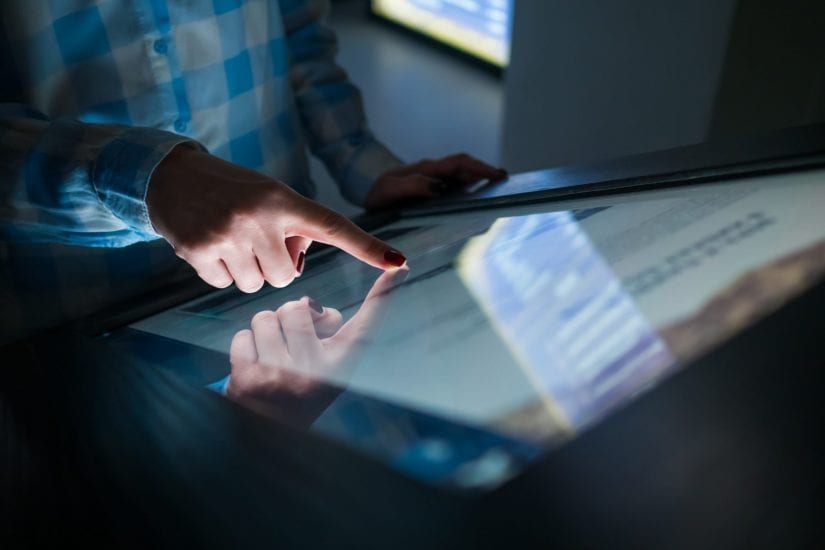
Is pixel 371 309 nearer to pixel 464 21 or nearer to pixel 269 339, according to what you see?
pixel 269 339

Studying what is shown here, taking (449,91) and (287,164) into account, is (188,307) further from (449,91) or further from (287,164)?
(449,91)

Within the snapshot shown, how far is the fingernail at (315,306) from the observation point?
672mm

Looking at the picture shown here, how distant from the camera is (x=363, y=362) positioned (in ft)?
1.82

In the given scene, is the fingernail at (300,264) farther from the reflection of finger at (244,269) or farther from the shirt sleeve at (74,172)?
the shirt sleeve at (74,172)

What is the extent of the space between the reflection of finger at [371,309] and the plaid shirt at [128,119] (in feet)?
0.77

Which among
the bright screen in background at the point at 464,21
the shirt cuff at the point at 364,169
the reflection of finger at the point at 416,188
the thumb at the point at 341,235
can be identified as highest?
the thumb at the point at 341,235

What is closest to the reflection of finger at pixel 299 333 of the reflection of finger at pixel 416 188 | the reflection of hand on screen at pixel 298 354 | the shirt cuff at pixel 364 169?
the reflection of hand on screen at pixel 298 354

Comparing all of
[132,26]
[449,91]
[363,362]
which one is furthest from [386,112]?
[363,362]

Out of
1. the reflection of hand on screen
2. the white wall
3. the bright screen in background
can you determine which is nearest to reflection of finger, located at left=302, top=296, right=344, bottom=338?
the reflection of hand on screen

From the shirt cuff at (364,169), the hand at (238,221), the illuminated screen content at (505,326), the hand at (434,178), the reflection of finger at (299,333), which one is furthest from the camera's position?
the shirt cuff at (364,169)

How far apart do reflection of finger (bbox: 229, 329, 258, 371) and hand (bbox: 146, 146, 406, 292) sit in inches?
3.8

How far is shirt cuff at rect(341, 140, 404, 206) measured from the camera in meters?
1.20

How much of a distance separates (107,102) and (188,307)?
1.13 feet

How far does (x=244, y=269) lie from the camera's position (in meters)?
0.73
